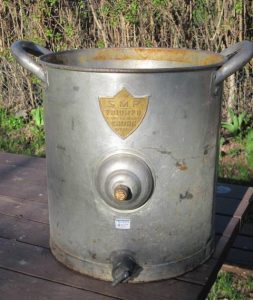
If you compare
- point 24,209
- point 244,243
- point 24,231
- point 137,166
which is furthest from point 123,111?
point 244,243

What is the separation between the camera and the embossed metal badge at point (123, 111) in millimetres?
1352

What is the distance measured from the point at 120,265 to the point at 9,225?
0.66 meters

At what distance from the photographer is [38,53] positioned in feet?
5.92

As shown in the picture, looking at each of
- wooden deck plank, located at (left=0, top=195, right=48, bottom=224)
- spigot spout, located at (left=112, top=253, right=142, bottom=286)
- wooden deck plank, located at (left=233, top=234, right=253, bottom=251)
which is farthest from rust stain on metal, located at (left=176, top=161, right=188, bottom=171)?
wooden deck plank, located at (left=233, top=234, right=253, bottom=251)

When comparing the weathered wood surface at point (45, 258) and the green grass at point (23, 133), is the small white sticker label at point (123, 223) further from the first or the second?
the green grass at point (23, 133)

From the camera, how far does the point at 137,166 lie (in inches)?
54.9

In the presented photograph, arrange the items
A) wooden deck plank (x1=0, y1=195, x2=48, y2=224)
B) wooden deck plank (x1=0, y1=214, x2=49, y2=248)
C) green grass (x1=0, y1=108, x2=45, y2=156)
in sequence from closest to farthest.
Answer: wooden deck plank (x1=0, y1=214, x2=49, y2=248), wooden deck plank (x1=0, y1=195, x2=48, y2=224), green grass (x1=0, y1=108, x2=45, y2=156)

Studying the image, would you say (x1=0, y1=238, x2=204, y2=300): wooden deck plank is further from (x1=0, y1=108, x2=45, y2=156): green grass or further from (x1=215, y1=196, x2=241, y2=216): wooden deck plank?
(x1=0, y1=108, x2=45, y2=156): green grass

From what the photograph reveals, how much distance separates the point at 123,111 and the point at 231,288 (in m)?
1.49

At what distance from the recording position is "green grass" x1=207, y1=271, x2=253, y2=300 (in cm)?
244

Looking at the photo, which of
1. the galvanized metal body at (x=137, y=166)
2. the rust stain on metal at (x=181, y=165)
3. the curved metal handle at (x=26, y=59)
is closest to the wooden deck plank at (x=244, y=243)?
the galvanized metal body at (x=137, y=166)

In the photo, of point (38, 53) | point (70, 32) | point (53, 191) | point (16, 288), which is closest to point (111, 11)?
point (70, 32)

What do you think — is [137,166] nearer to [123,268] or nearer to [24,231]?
[123,268]

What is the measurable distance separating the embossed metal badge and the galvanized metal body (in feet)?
0.04
